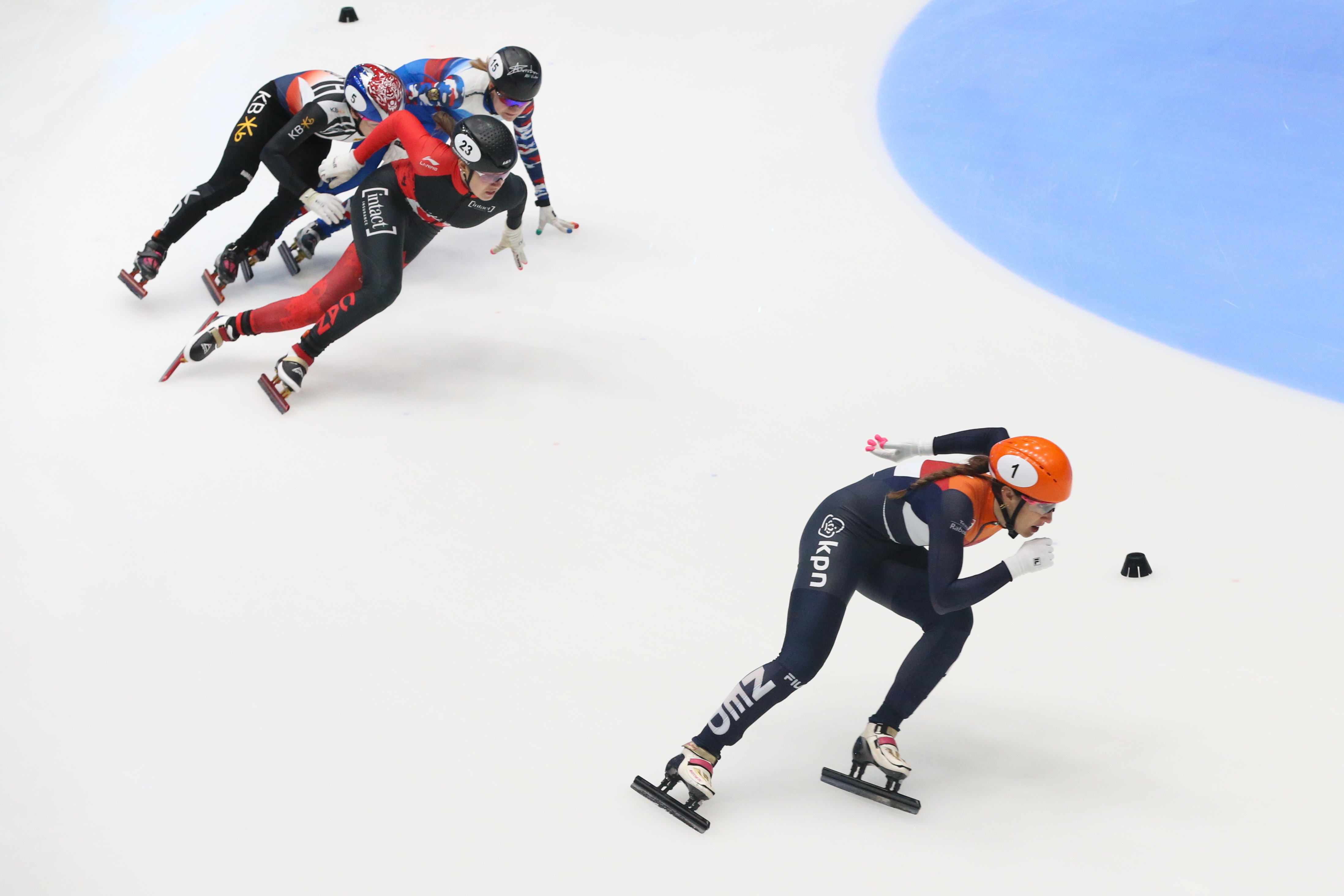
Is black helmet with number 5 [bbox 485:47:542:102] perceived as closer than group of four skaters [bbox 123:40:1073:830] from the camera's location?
No

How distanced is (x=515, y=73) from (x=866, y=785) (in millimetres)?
4107

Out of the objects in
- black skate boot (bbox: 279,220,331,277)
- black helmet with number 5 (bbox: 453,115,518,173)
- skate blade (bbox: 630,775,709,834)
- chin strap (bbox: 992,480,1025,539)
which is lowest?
skate blade (bbox: 630,775,709,834)

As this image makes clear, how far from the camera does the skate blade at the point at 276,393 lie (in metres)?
5.53

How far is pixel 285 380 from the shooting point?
5539 mm

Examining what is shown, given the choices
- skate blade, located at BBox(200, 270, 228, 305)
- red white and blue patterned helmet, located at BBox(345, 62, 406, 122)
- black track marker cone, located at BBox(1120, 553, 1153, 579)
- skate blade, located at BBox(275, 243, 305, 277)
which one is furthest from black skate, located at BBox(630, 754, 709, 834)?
skate blade, located at BBox(275, 243, 305, 277)

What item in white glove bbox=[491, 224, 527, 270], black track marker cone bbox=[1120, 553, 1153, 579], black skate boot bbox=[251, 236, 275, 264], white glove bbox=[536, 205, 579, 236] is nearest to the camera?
black track marker cone bbox=[1120, 553, 1153, 579]

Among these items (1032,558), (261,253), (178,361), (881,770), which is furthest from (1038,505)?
(261,253)

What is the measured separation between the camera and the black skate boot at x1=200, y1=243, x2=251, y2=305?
6480mm

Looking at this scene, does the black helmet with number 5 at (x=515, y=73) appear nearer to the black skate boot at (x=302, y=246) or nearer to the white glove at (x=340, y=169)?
the white glove at (x=340, y=169)

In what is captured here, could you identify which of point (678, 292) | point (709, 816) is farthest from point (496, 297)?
point (709, 816)

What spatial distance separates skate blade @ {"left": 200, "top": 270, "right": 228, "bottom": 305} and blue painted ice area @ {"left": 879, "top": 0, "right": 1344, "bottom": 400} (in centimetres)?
430

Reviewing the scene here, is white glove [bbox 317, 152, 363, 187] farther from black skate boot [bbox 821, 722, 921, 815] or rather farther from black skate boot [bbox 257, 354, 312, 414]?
black skate boot [bbox 821, 722, 921, 815]

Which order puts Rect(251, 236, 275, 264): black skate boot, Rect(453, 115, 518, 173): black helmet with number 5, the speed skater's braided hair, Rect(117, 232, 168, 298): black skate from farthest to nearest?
Rect(251, 236, 275, 264): black skate boot, Rect(117, 232, 168, 298): black skate, Rect(453, 115, 518, 173): black helmet with number 5, the speed skater's braided hair

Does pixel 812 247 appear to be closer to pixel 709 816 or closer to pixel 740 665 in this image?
pixel 740 665
